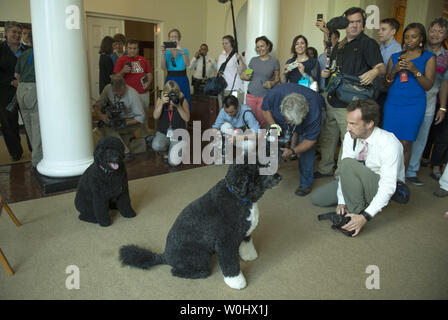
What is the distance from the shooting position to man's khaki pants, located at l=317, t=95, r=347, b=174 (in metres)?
3.34

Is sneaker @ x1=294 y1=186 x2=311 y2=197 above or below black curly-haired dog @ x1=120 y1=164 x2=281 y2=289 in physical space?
below

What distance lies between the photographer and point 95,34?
6.61m

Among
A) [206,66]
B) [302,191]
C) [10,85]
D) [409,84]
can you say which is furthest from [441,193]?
[10,85]

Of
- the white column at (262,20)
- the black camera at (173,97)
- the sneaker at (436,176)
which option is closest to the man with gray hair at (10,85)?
the black camera at (173,97)

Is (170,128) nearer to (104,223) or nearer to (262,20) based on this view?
(104,223)

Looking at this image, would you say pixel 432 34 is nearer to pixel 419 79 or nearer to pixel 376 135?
pixel 419 79

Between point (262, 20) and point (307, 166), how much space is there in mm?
2291

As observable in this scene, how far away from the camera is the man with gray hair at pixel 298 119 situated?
286 centimetres

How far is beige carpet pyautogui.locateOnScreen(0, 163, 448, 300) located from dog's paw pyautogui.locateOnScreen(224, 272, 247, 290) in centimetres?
3

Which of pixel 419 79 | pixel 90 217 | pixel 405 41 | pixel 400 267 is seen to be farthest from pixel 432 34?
pixel 90 217

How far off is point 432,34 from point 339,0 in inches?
124

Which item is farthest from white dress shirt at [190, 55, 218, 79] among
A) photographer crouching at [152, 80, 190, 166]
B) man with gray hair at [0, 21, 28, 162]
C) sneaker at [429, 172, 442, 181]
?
sneaker at [429, 172, 442, 181]

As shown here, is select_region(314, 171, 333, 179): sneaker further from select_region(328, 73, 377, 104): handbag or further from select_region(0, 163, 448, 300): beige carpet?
select_region(328, 73, 377, 104): handbag

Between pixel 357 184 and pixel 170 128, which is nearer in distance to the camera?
pixel 357 184
